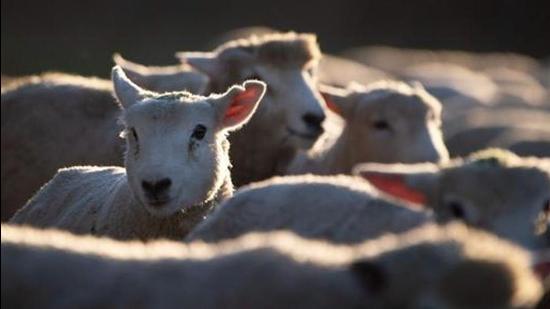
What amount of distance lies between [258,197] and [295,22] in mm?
42683

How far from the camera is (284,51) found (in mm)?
11344

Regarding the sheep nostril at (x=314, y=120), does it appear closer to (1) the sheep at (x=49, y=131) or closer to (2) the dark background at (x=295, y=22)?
(1) the sheep at (x=49, y=131)

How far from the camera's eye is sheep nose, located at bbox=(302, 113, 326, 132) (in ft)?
35.6

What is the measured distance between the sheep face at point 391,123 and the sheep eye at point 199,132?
2.52 m

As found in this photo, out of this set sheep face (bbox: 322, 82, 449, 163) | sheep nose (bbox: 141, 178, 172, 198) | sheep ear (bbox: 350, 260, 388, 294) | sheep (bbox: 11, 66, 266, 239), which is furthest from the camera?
sheep face (bbox: 322, 82, 449, 163)

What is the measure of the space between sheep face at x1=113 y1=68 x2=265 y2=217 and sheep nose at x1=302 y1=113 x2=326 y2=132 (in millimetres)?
2184

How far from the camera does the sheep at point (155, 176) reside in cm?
807

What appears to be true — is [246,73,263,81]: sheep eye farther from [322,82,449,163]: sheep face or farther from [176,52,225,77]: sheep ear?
[322,82,449,163]: sheep face

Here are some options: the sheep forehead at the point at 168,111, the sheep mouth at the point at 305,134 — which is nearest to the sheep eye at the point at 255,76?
the sheep mouth at the point at 305,134

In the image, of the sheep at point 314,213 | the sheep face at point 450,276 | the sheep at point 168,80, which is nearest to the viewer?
the sheep face at point 450,276

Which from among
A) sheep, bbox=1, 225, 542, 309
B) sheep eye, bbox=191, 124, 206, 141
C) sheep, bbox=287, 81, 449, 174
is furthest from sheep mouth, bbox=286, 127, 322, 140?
sheep, bbox=1, 225, 542, 309

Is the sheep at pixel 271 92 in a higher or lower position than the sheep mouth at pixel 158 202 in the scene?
lower

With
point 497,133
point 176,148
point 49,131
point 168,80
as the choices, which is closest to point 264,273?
point 176,148

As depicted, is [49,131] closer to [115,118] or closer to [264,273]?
[115,118]
